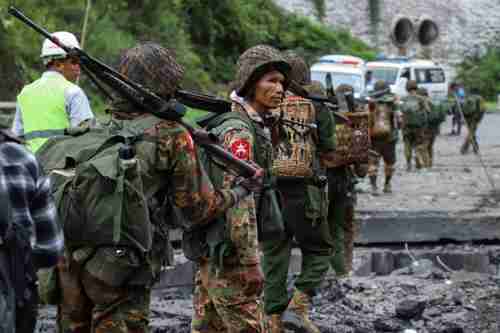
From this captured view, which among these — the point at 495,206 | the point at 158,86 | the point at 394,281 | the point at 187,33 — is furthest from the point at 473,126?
the point at 158,86

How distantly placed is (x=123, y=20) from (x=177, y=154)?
21529 mm

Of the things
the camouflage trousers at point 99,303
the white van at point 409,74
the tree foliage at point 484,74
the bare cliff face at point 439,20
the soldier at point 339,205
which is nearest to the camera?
Answer: the camouflage trousers at point 99,303

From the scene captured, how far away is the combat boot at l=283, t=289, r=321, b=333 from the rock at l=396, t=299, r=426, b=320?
2.53 feet

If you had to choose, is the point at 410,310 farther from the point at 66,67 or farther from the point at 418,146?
the point at 418,146

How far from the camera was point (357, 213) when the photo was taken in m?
14.4

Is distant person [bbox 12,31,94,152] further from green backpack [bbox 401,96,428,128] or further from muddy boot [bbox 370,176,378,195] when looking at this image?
green backpack [bbox 401,96,428,128]

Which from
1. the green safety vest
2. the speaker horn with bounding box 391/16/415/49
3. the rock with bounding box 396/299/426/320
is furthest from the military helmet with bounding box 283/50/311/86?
the speaker horn with bounding box 391/16/415/49

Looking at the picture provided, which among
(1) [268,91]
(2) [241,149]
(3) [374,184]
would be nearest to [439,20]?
(3) [374,184]

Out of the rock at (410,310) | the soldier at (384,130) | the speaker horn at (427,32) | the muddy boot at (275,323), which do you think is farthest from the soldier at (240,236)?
the speaker horn at (427,32)

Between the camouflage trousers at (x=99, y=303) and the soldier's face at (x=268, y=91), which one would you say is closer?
the camouflage trousers at (x=99, y=303)

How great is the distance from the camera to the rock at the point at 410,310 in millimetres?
8211

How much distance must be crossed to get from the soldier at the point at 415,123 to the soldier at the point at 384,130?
3.59 metres

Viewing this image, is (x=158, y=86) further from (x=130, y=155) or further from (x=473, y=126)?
(x=473, y=126)

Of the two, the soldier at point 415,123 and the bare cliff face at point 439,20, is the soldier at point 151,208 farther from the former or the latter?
the bare cliff face at point 439,20
